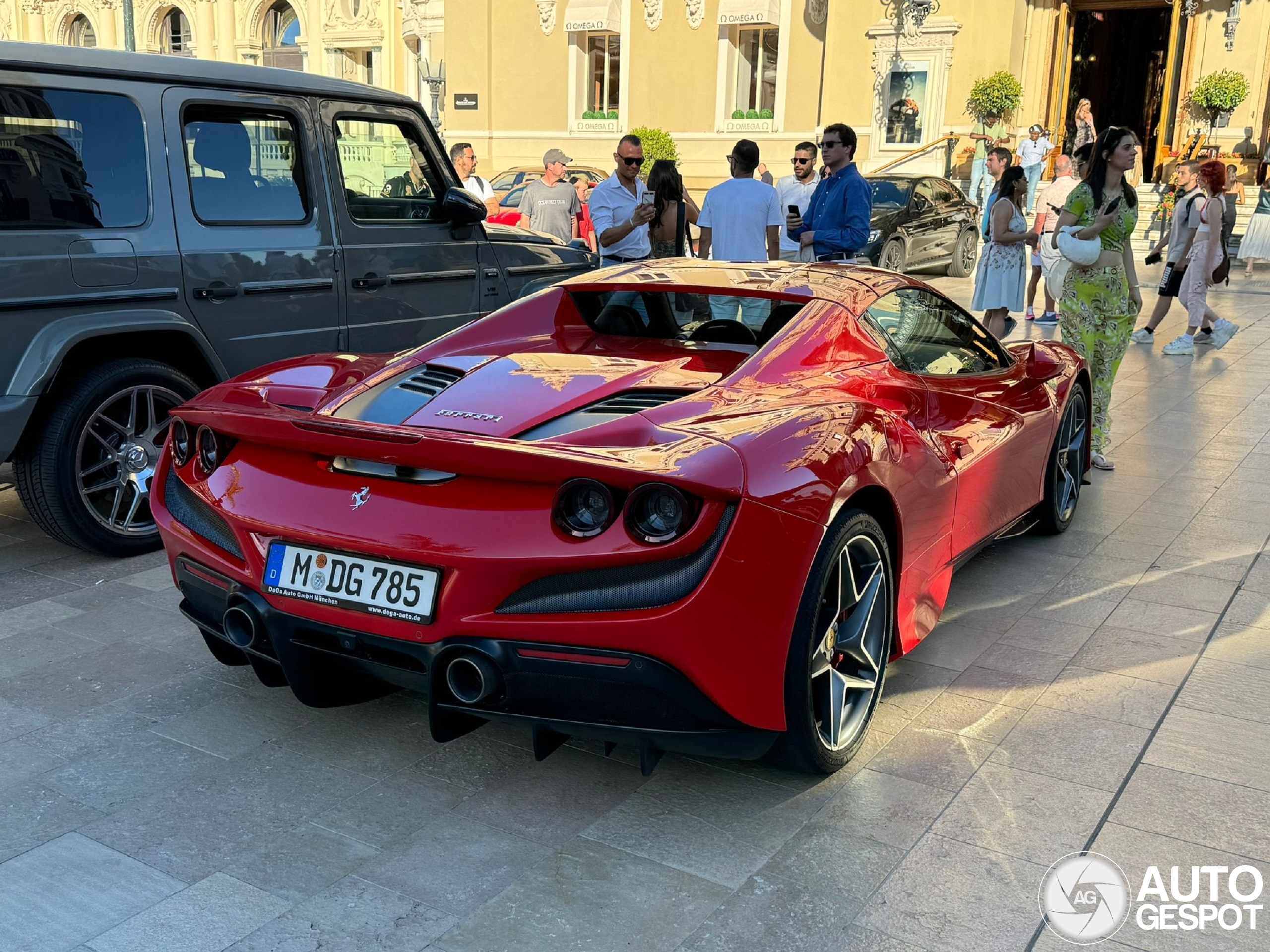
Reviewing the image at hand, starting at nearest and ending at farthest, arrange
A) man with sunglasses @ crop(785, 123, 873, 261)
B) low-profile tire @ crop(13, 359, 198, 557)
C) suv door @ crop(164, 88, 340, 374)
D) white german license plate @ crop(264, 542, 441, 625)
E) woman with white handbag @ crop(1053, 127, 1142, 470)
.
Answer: white german license plate @ crop(264, 542, 441, 625)
low-profile tire @ crop(13, 359, 198, 557)
suv door @ crop(164, 88, 340, 374)
woman with white handbag @ crop(1053, 127, 1142, 470)
man with sunglasses @ crop(785, 123, 873, 261)

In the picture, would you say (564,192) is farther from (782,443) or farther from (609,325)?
(782,443)

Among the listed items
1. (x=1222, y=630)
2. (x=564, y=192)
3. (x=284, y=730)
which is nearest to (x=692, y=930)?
(x=284, y=730)

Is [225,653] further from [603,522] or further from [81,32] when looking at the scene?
[81,32]

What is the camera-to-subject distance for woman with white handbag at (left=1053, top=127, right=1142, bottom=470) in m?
6.55

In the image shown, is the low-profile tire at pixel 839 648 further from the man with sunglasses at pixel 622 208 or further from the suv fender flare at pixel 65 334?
the man with sunglasses at pixel 622 208

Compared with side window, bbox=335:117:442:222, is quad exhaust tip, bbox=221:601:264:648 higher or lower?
lower

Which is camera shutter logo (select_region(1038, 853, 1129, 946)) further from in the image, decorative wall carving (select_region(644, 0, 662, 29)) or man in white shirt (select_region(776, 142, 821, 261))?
decorative wall carving (select_region(644, 0, 662, 29))

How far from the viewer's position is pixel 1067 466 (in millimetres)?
5660

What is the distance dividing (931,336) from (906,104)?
25.5 meters

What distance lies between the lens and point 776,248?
873 cm

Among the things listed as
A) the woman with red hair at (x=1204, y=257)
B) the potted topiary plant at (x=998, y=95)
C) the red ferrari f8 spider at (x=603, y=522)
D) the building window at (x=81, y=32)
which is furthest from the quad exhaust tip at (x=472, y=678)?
the building window at (x=81, y=32)

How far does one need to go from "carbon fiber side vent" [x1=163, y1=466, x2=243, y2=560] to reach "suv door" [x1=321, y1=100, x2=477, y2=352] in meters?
2.55

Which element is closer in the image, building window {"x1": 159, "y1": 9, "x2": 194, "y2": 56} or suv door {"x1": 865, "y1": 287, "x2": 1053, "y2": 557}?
suv door {"x1": 865, "y1": 287, "x2": 1053, "y2": 557}

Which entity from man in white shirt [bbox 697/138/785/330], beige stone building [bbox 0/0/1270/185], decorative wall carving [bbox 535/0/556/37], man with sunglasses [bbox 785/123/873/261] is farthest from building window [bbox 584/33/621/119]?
man with sunglasses [bbox 785/123/873/261]
